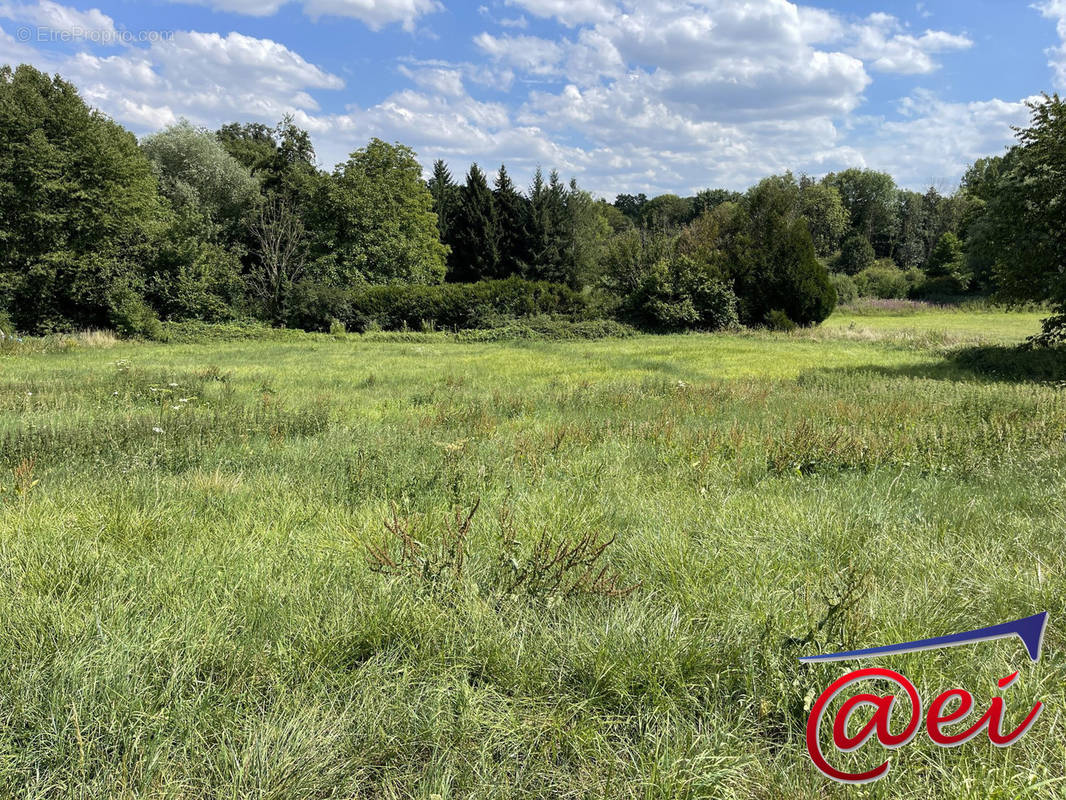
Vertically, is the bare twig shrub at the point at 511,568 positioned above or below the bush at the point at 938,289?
below

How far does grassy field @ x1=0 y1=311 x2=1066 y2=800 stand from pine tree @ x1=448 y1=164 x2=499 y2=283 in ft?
117

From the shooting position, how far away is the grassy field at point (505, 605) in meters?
1.94

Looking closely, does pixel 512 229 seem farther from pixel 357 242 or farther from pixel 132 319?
pixel 132 319

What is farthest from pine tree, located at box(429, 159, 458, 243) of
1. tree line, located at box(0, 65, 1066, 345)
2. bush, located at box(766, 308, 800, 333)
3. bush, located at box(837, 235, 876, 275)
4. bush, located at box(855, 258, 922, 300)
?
bush, located at box(837, 235, 876, 275)

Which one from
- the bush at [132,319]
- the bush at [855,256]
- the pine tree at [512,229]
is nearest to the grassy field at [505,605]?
the bush at [132,319]

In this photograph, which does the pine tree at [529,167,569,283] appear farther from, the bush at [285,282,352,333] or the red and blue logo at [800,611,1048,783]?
the red and blue logo at [800,611,1048,783]

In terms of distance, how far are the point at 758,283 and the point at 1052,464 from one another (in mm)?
23641

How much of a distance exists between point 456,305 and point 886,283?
41112 millimetres

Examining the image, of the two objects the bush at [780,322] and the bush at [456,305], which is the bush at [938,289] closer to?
the bush at [780,322]

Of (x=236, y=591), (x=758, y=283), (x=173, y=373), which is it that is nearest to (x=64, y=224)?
(x=173, y=373)

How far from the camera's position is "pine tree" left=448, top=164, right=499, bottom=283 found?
40.8 meters

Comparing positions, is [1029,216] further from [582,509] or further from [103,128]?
[103,128]

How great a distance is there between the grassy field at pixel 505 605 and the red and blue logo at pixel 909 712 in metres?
0.12

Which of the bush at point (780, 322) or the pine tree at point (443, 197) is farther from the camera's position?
the pine tree at point (443, 197)
